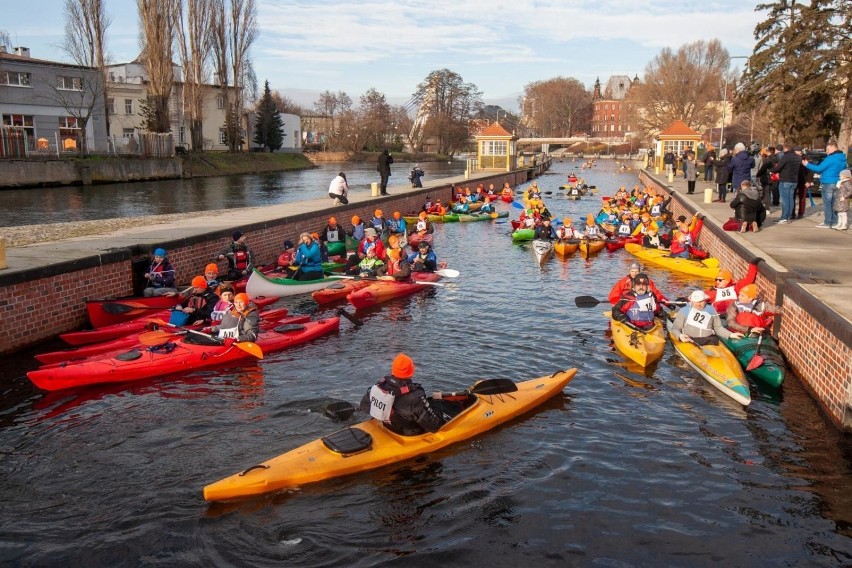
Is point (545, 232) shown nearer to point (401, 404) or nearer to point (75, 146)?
point (401, 404)

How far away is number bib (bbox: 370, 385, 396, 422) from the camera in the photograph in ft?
26.2

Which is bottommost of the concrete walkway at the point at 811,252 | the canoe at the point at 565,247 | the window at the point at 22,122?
the canoe at the point at 565,247

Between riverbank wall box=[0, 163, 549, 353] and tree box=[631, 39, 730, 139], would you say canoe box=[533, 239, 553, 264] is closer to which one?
riverbank wall box=[0, 163, 549, 353]

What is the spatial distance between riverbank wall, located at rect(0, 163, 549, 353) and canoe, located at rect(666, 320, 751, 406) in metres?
10.9

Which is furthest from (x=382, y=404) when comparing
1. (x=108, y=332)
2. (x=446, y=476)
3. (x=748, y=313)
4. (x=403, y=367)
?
(x=108, y=332)

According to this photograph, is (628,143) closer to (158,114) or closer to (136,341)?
(158,114)

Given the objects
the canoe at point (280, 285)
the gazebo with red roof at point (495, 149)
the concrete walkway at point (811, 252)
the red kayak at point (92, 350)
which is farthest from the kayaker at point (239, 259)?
the gazebo with red roof at point (495, 149)

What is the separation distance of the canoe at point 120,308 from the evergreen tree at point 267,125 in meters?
66.4

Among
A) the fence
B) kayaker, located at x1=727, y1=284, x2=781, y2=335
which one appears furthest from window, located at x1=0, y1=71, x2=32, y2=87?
kayaker, located at x1=727, y1=284, x2=781, y2=335

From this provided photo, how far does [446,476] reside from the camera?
797 cm

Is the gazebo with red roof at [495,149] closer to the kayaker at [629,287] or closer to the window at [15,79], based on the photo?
the window at [15,79]

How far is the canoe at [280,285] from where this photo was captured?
15.7 metres

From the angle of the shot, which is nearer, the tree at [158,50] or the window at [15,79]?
the window at [15,79]

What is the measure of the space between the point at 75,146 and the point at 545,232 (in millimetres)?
37233
